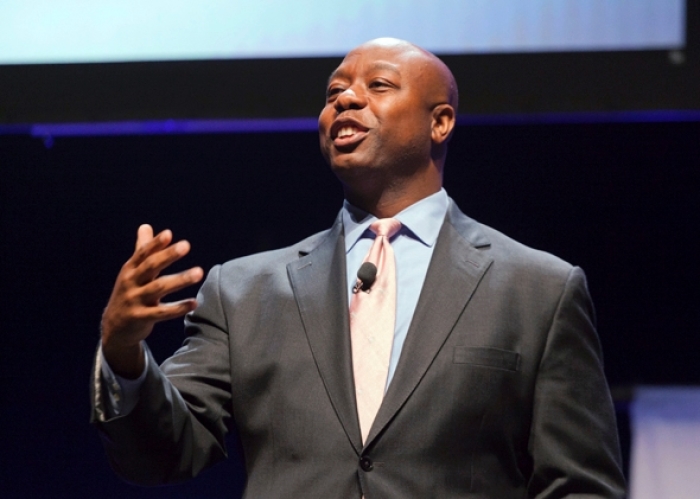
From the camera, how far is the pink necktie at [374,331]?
6.04ft

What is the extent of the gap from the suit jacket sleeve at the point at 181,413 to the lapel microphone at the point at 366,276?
306 mm

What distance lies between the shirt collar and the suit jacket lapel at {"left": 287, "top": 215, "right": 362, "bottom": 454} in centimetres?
3

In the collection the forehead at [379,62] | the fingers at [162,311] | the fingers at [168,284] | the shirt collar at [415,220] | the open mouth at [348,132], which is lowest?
the shirt collar at [415,220]

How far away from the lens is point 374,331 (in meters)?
1.91

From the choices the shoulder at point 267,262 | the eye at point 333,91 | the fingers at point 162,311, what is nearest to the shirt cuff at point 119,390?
the fingers at point 162,311

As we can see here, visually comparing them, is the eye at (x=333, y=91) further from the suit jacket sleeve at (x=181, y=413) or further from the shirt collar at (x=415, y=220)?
the suit jacket sleeve at (x=181, y=413)

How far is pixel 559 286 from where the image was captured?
1954mm

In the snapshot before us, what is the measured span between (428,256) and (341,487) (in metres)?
0.52

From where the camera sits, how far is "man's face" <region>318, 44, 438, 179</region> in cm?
209

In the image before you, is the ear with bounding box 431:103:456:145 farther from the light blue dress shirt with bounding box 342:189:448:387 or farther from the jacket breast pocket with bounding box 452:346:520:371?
the jacket breast pocket with bounding box 452:346:520:371

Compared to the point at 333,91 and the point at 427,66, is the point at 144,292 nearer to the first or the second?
the point at 333,91

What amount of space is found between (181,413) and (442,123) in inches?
35.0

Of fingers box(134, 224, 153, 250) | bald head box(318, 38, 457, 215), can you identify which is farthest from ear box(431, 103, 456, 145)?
fingers box(134, 224, 153, 250)

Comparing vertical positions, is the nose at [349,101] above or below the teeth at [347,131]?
above
